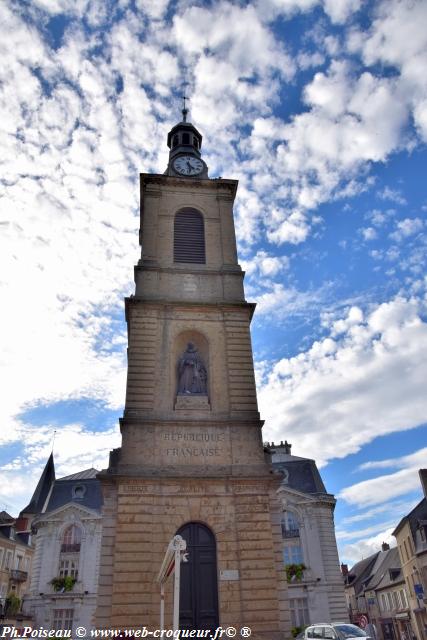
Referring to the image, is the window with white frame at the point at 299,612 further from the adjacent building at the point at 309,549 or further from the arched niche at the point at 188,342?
the arched niche at the point at 188,342

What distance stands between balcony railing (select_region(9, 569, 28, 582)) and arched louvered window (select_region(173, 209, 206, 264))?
3032cm

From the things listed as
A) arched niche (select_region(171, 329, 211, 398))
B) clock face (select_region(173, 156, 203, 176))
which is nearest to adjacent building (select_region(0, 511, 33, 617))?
arched niche (select_region(171, 329, 211, 398))

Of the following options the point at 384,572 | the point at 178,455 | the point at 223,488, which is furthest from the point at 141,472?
the point at 384,572

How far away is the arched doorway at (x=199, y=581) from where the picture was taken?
45.1ft

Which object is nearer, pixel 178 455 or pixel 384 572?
pixel 178 455

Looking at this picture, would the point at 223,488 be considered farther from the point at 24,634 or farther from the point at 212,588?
the point at 24,634

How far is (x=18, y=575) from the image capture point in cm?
3844

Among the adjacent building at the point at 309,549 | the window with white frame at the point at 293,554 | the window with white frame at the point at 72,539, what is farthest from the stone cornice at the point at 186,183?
the window with white frame at the point at 72,539

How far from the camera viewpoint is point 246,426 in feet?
54.6

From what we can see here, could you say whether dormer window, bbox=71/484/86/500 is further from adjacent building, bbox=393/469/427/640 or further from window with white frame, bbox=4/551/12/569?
adjacent building, bbox=393/469/427/640

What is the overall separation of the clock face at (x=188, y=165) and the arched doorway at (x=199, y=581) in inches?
648

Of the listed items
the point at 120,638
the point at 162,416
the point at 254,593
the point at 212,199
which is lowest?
the point at 120,638

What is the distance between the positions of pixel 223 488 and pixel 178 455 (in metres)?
1.71

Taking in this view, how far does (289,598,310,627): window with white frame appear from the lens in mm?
27416
